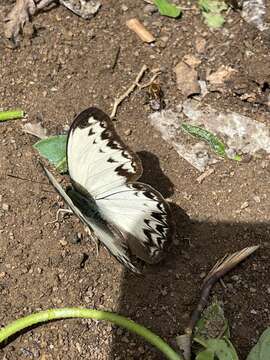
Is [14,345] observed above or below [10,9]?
below

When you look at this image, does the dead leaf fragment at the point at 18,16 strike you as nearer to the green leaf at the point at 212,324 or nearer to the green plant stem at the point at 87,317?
the green plant stem at the point at 87,317

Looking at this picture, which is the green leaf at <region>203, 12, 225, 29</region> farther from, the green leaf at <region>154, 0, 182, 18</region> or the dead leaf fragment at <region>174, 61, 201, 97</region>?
the dead leaf fragment at <region>174, 61, 201, 97</region>

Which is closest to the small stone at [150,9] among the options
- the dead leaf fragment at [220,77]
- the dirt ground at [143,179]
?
the dirt ground at [143,179]

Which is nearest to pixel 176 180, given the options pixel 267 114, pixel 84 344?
pixel 267 114

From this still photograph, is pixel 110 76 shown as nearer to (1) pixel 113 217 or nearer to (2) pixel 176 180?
(2) pixel 176 180

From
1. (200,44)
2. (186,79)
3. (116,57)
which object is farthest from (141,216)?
(200,44)
